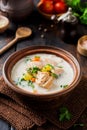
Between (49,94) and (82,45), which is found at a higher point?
(49,94)

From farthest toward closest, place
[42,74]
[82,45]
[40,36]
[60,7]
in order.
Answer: [60,7] → [40,36] → [82,45] → [42,74]

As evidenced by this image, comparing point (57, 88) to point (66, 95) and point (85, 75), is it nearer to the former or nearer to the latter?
point (66, 95)

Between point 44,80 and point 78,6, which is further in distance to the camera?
point 78,6

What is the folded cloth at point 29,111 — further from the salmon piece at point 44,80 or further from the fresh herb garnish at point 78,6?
the fresh herb garnish at point 78,6

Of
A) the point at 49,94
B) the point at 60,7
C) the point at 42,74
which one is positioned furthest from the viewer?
the point at 60,7

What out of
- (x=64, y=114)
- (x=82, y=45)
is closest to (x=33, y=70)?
(x=64, y=114)

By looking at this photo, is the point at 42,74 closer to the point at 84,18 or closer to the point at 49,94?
the point at 49,94

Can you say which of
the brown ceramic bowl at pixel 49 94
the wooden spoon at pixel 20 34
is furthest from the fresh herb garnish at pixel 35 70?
the wooden spoon at pixel 20 34
